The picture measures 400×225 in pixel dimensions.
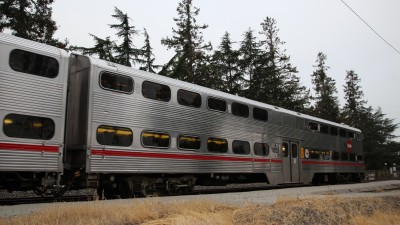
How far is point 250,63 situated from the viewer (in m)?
42.9

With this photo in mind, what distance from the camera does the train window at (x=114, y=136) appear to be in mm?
11492

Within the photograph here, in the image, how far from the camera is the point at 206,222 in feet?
20.8

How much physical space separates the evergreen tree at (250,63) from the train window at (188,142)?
2567 cm

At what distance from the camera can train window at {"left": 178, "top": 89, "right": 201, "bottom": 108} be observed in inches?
562

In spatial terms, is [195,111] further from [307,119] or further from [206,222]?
[307,119]

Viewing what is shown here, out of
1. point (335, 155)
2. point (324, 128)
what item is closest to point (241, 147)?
point (324, 128)

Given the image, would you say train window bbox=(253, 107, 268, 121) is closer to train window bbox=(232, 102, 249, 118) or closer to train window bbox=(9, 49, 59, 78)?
train window bbox=(232, 102, 249, 118)

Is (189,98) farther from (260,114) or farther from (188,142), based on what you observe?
(260,114)

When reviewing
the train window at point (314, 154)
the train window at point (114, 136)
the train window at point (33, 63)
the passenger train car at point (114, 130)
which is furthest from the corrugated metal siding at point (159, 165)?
the train window at point (314, 154)

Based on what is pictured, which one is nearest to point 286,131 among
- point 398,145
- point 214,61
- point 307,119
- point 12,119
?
point 307,119

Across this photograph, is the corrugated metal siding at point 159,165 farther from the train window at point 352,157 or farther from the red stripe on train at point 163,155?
the train window at point 352,157

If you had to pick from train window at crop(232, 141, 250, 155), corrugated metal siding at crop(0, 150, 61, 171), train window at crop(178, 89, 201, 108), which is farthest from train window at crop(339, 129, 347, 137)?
corrugated metal siding at crop(0, 150, 61, 171)

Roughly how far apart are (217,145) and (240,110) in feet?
7.59

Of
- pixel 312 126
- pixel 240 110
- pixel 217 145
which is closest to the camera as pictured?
pixel 217 145
